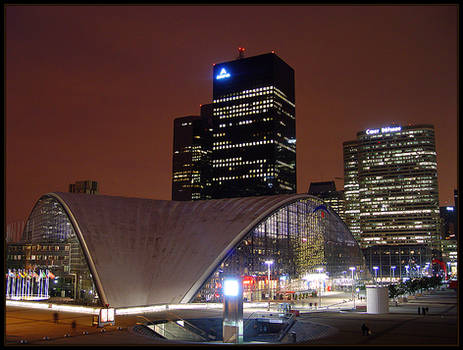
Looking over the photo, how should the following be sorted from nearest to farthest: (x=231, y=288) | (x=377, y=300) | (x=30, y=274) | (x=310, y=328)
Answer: (x=231, y=288) → (x=310, y=328) → (x=377, y=300) → (x=30, y=274)

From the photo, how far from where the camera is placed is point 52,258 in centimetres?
6016

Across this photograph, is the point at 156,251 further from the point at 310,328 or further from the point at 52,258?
the point at 310,328

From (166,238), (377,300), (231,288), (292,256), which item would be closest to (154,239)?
(166,238)

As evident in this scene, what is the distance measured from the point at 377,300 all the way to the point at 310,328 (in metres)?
11.7

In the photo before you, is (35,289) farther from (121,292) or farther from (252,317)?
(252,317)

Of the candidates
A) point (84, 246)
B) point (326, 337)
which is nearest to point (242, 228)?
point (84, 246)

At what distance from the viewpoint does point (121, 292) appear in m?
50.7

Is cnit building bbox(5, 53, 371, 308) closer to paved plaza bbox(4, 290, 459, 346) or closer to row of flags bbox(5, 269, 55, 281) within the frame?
row of flags bbox(5, 269, 55, 281)

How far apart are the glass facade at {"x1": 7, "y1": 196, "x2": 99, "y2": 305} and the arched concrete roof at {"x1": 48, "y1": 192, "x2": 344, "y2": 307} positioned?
1.59m

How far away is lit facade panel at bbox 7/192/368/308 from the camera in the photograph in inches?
2089

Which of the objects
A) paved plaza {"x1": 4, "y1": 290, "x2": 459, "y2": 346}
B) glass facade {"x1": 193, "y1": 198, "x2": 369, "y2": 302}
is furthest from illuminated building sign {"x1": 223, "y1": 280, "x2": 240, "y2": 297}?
glass facade {"x1": 193, "y1": 198, "x2": 369, "y2": 302}

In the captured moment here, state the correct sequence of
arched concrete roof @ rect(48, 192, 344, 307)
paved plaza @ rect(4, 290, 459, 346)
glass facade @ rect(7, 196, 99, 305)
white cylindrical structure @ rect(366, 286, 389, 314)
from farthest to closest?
1. glass facade @ rect(7, 196, 99, 305)
2. arched concrete roof @ rect(48, 192, 344, 307)
3. white cylindrical structure @ rect(366, 286, 389, 314)
4. paved plaza @ rect(4, 290, 459, 346)

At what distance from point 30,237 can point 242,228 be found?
93.0 ft

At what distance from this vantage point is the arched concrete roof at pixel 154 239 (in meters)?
52.5
